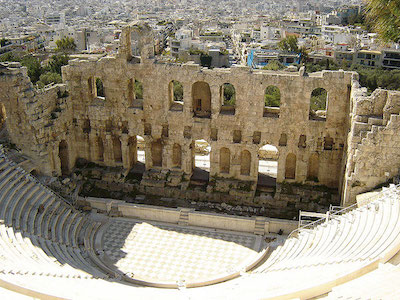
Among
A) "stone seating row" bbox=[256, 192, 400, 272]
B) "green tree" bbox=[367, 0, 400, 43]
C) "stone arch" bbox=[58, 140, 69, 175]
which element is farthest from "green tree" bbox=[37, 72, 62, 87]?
"green tree" bbox=[367, 0, 400, 43]

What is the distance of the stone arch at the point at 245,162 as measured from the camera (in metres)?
27.0

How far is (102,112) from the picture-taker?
27.8m

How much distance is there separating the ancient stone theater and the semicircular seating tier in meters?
0.10

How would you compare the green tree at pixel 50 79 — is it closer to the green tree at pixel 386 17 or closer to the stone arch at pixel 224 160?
the stone arch at pixel 224 160

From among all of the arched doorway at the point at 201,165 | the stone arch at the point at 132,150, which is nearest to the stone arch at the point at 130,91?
the stone arch at the point at 132,150

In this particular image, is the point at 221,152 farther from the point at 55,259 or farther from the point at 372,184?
the point at 55,259

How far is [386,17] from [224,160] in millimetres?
12466

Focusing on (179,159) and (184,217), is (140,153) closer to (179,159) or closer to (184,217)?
(179,159)

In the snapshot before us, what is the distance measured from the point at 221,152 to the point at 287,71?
6179mm

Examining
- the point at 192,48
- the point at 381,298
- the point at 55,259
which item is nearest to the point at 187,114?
the point at 55,259

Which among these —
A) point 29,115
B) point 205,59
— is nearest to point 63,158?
point 29,115

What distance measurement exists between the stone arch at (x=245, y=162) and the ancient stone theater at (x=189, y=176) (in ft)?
0.28

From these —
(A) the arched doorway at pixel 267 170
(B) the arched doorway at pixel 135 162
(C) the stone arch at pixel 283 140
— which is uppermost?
(C) the stone arch at pixel 283 140

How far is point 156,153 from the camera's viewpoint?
2859 cm
